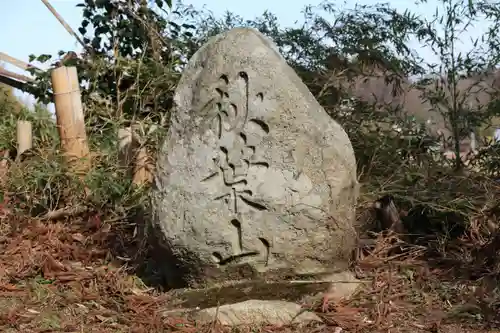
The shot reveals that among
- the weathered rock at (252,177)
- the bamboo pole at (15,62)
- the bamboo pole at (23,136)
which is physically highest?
the bamboo pole at (15,62)

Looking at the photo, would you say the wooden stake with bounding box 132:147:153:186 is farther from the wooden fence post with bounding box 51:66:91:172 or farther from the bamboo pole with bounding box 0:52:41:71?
the bamboo pole with bounding box 0:52:41:71

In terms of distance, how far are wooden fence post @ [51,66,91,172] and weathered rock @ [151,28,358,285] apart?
1821 millimetres

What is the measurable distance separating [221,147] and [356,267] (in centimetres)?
97

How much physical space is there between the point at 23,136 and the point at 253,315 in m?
3.02

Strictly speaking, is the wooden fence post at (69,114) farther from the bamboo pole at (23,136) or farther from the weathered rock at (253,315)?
the weathered rock at (253,315)

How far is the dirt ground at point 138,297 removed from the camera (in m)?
2.95

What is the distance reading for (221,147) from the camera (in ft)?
10.5

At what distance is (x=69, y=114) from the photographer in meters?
4.88

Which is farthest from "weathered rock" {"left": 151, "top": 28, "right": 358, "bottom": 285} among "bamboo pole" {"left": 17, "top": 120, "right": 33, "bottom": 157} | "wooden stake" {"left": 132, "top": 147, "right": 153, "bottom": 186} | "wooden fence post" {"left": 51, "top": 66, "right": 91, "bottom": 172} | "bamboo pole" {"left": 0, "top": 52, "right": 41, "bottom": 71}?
"bamboo pole" {"left": 0, "top": 52, "right": 41, "bottom": 71}

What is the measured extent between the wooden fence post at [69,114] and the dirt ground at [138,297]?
979mm

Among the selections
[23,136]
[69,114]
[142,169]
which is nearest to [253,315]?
[142,169]

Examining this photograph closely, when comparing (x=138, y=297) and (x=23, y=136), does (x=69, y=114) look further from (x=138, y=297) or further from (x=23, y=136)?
(x=138, y=297)

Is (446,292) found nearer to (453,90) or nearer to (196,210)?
(196,210)

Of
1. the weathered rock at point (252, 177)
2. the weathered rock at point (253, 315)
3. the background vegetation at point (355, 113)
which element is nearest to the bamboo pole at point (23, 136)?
the background vegetation at point (355, 113)
